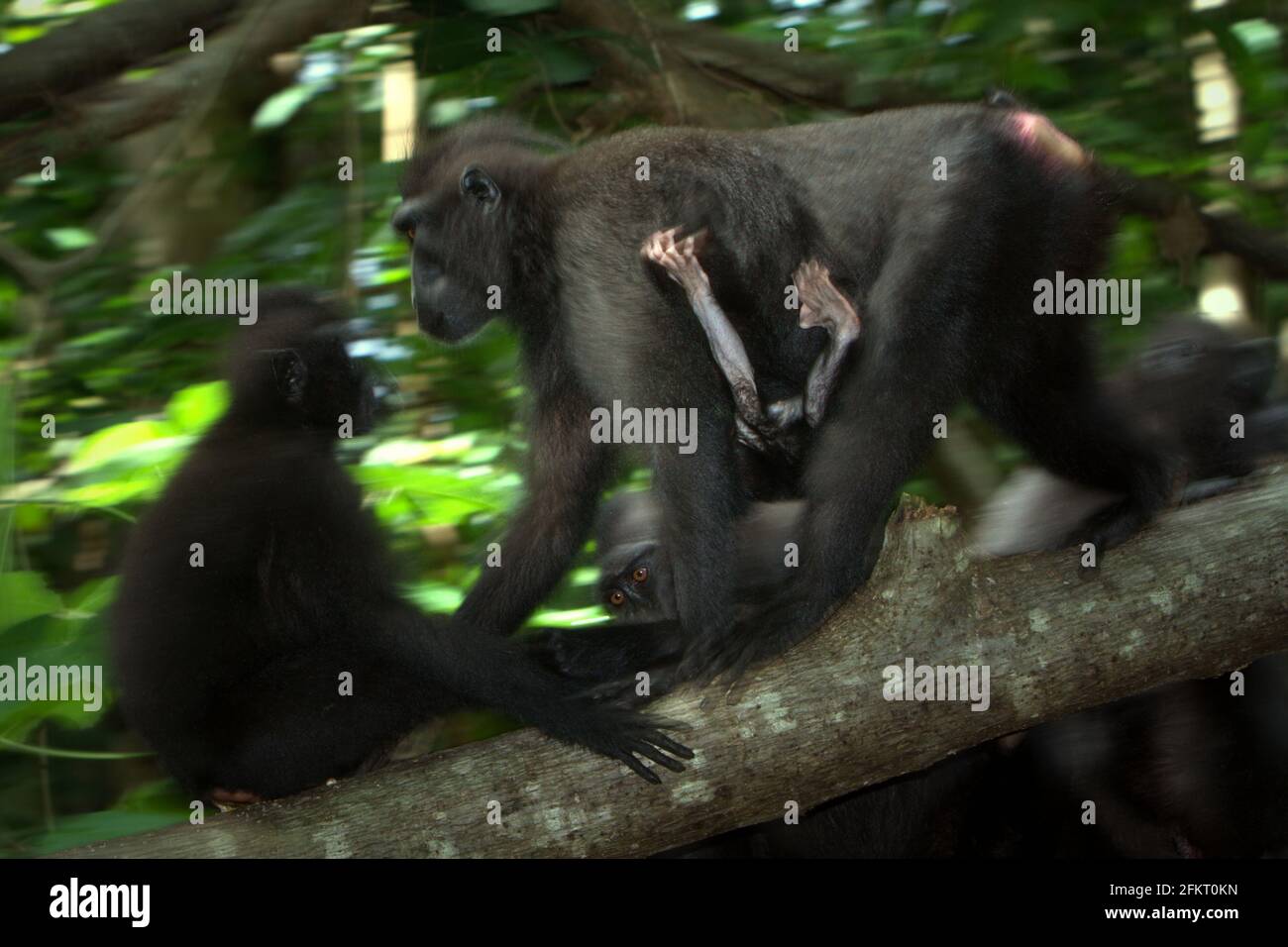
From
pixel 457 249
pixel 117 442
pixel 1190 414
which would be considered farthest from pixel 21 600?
pixel 1190 414

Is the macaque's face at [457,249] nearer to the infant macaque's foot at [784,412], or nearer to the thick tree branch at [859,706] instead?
the infant macaque's foot at [784,412]

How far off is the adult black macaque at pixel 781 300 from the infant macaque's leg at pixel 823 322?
0.20 feet

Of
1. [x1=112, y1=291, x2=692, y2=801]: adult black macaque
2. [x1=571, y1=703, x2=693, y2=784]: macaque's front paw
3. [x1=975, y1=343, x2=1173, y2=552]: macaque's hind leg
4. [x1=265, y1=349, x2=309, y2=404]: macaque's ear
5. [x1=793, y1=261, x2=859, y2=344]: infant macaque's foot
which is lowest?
[x1=571, y1=703, x2=693, y2=784]: macaque's front paw

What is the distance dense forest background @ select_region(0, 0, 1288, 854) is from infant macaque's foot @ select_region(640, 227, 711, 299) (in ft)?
4.07

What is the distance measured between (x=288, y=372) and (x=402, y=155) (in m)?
1.69

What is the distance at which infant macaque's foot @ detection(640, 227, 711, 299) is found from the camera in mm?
5051

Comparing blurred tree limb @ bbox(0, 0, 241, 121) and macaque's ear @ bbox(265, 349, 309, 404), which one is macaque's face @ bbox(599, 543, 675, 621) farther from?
blurred tree limb @ bbox(0, 0, 241, 121)

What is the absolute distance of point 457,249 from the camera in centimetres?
579

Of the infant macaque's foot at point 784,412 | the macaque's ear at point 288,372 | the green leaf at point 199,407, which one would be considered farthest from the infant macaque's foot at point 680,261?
the green leaf at point 199,407

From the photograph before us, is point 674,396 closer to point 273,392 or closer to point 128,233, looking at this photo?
point 273,392

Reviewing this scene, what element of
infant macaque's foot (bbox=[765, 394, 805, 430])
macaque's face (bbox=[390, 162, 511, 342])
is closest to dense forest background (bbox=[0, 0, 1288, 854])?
macaque's face (bbox=[390, 162, 511, 342])

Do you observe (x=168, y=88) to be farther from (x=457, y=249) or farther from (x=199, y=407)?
(x=199, y=407)

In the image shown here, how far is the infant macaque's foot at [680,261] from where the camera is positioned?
5.05 meters
